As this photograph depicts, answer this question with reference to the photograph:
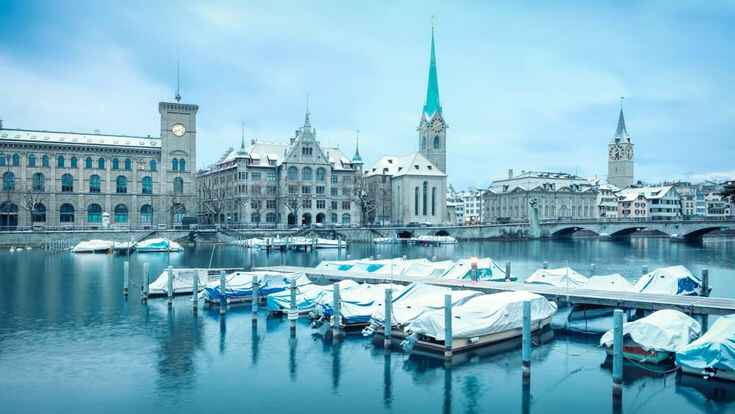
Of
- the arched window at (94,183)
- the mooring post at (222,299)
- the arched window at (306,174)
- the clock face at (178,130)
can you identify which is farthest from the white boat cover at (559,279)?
the arched window at (94,183)

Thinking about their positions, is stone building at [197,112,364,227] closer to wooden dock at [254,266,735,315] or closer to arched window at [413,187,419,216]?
arched window at [413,187,419,216]

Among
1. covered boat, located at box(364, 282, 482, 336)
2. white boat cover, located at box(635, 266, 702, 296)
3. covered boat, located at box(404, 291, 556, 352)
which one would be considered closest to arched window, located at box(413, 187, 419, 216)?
white boat cover, located at box(635, 266, 702, 296)

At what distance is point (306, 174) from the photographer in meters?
128

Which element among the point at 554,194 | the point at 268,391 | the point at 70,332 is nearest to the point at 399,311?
the point at 268,391

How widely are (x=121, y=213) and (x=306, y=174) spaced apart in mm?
35002

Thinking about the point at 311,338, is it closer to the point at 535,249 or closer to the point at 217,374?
the point at 217,374

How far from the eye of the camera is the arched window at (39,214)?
4298 inches

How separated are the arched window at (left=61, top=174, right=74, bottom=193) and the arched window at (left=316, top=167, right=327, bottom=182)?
146 ft

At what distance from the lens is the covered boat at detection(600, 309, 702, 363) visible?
29812 mm

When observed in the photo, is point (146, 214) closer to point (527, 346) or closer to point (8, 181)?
point (8, 181)

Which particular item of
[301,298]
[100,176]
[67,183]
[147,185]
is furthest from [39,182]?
[301,298]

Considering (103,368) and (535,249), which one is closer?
(103,368)

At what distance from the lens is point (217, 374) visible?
30141mm

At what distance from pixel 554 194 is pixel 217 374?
159460mm
